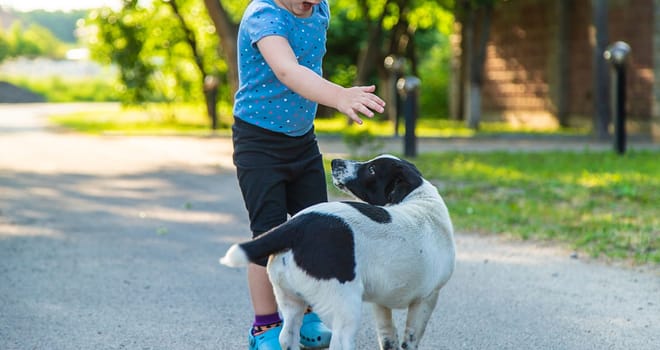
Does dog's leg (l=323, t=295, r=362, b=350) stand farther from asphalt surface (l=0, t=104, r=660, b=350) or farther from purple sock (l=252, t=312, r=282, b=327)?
asphalt surface (l=0, t=104, r=660, b=350)

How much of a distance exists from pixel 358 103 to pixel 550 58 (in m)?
17.1

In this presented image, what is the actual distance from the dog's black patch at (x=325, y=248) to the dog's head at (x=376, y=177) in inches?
17.4

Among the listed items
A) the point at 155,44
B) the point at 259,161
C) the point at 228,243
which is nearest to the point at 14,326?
the point at 259,161

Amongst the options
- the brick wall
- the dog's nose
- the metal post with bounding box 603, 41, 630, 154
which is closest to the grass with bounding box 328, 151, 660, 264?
the metal post with bounding box 603, 41, 630, 154

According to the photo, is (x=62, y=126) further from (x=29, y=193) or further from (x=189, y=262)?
(x=189, y=262)

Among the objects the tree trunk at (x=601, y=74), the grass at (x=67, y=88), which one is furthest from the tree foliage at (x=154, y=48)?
the grass at (x=67, y=88)

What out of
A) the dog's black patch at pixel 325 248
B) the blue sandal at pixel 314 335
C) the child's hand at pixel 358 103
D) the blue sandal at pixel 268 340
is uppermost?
the child's hand at pixel 358 103

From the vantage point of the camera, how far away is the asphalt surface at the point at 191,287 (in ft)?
14.0

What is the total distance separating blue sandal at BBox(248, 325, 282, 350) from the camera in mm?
3738

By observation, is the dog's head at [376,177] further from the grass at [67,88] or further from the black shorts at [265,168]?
the grass at [67,88]

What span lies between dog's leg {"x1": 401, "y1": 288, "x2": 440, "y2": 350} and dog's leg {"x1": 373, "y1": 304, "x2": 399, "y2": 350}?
0.05 meters

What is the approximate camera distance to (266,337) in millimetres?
3775

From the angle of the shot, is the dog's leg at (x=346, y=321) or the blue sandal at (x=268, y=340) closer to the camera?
the dog's leg at (x=346, y=321)

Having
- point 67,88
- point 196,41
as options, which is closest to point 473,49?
point 196,41
